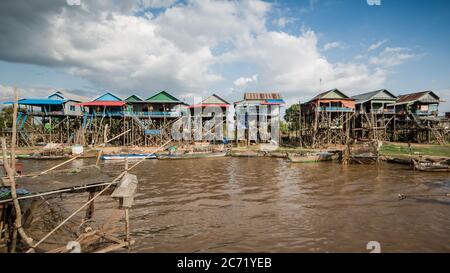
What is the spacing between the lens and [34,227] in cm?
857

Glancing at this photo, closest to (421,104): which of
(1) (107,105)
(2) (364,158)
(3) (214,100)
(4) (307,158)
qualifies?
(2) (364,158)

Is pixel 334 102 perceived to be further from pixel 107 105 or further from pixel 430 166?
pixel 107 105

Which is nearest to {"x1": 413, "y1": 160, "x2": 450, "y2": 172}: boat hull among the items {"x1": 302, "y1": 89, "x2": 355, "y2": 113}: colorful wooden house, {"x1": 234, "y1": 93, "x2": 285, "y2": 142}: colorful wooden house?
{"x1": 302, "y1": 89, "x2": 355, "y2": 113}: colorful wooden house

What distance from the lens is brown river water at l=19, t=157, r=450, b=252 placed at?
805cm

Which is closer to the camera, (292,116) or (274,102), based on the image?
(274,102)

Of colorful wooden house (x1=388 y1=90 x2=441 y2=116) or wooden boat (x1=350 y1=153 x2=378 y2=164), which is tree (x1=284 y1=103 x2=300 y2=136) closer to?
colorful wooden house (x1=388 y1=90 x2=441 y2=116)

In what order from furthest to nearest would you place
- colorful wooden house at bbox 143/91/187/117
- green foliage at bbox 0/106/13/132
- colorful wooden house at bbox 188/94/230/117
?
green foliage at bbox 0/106/13/132
colorful wooden house at bbox 188/94/230/117
colorful wooden house at bbox 143/91/187/117

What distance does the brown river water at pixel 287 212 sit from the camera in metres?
8.05

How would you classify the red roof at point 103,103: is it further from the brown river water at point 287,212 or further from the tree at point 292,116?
the tree at point 292,116

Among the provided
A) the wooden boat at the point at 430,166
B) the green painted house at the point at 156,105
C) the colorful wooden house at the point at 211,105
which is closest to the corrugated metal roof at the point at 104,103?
the green painted house at the point at 156,105

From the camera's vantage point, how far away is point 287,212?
1087cm

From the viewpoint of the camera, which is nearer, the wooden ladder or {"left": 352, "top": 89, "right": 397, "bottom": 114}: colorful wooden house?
the wooden ladder
